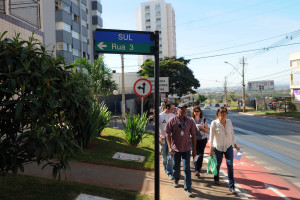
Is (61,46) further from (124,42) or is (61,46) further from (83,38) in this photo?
(124,42)

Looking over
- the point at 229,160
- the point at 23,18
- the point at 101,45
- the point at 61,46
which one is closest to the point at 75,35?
the point at 61,46

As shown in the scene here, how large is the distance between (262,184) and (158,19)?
90.4 meters

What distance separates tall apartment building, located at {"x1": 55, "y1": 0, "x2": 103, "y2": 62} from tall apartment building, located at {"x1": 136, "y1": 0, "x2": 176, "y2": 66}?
46.2 metres

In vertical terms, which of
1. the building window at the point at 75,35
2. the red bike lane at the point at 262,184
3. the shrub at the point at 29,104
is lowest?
the red bike lane at the point at 262,184

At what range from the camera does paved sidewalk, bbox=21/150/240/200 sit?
534cm

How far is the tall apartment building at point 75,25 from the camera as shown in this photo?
32.2 m

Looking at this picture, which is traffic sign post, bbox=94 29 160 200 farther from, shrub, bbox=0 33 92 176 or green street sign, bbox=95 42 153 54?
shrub, bbox=0 33 92 176

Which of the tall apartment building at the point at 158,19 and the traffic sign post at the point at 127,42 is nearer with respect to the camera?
the traffic sign post at the point at 127,42

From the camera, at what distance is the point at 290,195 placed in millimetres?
5262

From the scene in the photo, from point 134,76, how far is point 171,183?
5459 centimetres

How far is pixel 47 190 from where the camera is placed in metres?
4.56

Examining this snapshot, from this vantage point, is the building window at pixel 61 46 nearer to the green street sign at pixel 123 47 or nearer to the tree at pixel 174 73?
the tree at pixel 174 73

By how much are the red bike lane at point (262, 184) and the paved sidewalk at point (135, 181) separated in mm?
495

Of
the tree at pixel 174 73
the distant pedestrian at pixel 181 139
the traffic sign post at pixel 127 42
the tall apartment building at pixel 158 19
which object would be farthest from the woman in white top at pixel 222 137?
the tall apartment building at pixel 158 19
